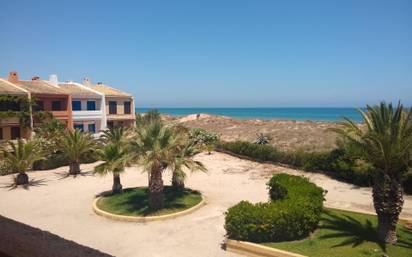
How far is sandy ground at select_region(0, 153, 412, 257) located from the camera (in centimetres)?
1485

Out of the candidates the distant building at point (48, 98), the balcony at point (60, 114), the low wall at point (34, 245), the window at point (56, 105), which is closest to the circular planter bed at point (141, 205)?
the low wall at point (34, 245)

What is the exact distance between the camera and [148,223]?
17312mm

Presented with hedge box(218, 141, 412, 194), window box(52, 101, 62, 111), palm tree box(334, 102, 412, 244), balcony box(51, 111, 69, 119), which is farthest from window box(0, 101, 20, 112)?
palm tree box(334, 102, 412, 244)

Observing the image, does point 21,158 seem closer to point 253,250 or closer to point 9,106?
point 9,106

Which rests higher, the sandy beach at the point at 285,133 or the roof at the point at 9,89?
the roof at the point at 9,89

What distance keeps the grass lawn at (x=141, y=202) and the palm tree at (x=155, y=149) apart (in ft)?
2.15

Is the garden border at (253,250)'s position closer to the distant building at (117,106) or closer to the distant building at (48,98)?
the distant building at (48,98)

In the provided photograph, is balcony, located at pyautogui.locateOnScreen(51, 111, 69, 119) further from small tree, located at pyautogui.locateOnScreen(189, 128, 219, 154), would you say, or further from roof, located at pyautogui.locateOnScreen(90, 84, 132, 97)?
small tree, located at pyautogui.locateOnScreen(189, 128, 219, 154)

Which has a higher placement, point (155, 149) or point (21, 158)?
point (155, 149)

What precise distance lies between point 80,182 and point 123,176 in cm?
336

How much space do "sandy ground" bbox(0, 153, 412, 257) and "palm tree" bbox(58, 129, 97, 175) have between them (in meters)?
1.44

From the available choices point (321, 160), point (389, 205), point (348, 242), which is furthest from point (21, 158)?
point (389, 205)

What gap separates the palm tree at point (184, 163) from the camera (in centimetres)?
1814

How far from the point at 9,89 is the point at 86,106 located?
37.5 feet
